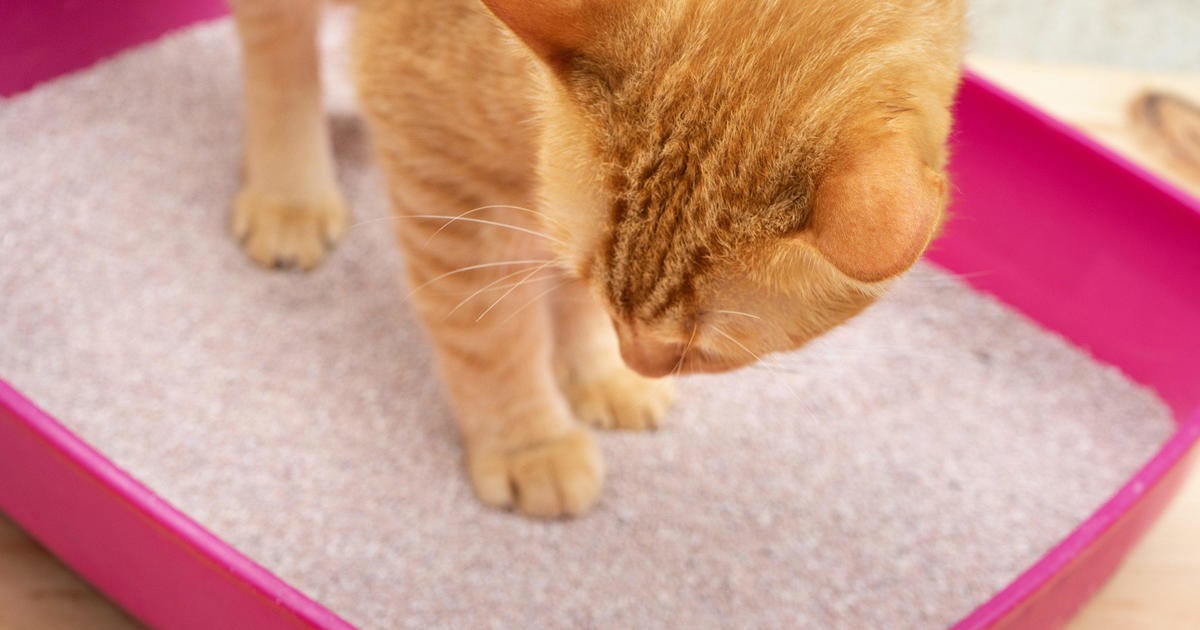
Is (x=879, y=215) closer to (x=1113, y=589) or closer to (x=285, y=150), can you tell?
Answer: (x=1113, y=589)

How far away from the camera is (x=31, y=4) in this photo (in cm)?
146

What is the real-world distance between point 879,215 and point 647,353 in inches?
12.2

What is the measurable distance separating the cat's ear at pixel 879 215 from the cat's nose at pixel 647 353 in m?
0.25

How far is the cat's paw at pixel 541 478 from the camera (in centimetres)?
117

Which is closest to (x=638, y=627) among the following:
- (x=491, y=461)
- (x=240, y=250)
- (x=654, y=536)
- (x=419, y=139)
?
(x=654, y=536)

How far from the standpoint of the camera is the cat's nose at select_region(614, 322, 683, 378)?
0.81m

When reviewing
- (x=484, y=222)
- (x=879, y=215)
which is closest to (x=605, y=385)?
(x=484, y=222)

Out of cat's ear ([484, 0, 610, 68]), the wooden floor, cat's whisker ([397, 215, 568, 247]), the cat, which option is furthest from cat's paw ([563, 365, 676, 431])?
cat's ear ([484, 0, 610, 68])

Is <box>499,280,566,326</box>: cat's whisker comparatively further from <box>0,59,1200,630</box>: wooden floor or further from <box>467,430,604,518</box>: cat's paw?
<box>0,59,1200,630</box>: wooden floor

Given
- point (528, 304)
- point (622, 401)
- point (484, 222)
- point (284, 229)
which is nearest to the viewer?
point (484, 222)

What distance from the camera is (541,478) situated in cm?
116

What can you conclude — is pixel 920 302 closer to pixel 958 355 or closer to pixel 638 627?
Result: pixel 958 355

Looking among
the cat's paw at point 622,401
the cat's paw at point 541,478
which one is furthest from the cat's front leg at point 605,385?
the cat's paw at point 541,478

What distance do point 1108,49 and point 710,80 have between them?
5.14 ft
